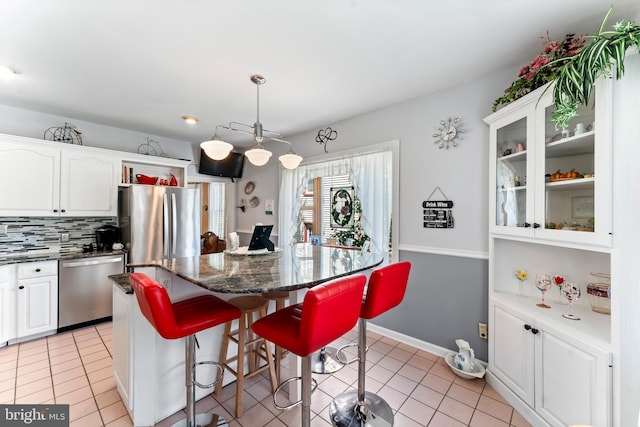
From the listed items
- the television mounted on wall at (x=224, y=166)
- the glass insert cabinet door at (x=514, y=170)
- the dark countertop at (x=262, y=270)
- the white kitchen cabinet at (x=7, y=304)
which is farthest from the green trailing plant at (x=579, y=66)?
the white kitchen cabinet at (x=7, y=304)

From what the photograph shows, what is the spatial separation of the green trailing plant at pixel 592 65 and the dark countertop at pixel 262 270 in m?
1.42

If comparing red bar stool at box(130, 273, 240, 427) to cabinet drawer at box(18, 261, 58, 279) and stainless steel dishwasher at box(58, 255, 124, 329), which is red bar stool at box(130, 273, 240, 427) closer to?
stainless steel dishwasher at box(58, 255, 124, 329)

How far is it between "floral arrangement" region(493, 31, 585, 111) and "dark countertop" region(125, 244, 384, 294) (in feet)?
5.08

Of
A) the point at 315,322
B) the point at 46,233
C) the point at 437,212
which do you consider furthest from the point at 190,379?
the point at 46,233

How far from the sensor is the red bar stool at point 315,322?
1.11 metres

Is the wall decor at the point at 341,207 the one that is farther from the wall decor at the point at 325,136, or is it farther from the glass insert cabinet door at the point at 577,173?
the glass insert cabinet door at the point at 577,173

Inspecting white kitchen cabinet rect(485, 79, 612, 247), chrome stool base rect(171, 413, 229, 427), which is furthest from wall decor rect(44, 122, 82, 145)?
white kitchen cabinet rect(485, 79, 612, 247)

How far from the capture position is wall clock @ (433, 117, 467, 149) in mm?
2416

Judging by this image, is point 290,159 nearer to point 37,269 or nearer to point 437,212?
point 437,212

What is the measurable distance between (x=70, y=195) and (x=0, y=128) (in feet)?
3.20

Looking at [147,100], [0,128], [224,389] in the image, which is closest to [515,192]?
[224,389]

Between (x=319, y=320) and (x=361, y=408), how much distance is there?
1.09 metres

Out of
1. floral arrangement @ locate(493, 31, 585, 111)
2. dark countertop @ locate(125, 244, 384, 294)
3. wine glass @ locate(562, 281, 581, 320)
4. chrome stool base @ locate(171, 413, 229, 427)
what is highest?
floral arrangement @ locate(493, 31, 585, 111)

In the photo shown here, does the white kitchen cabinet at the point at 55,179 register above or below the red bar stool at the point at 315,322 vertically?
above
